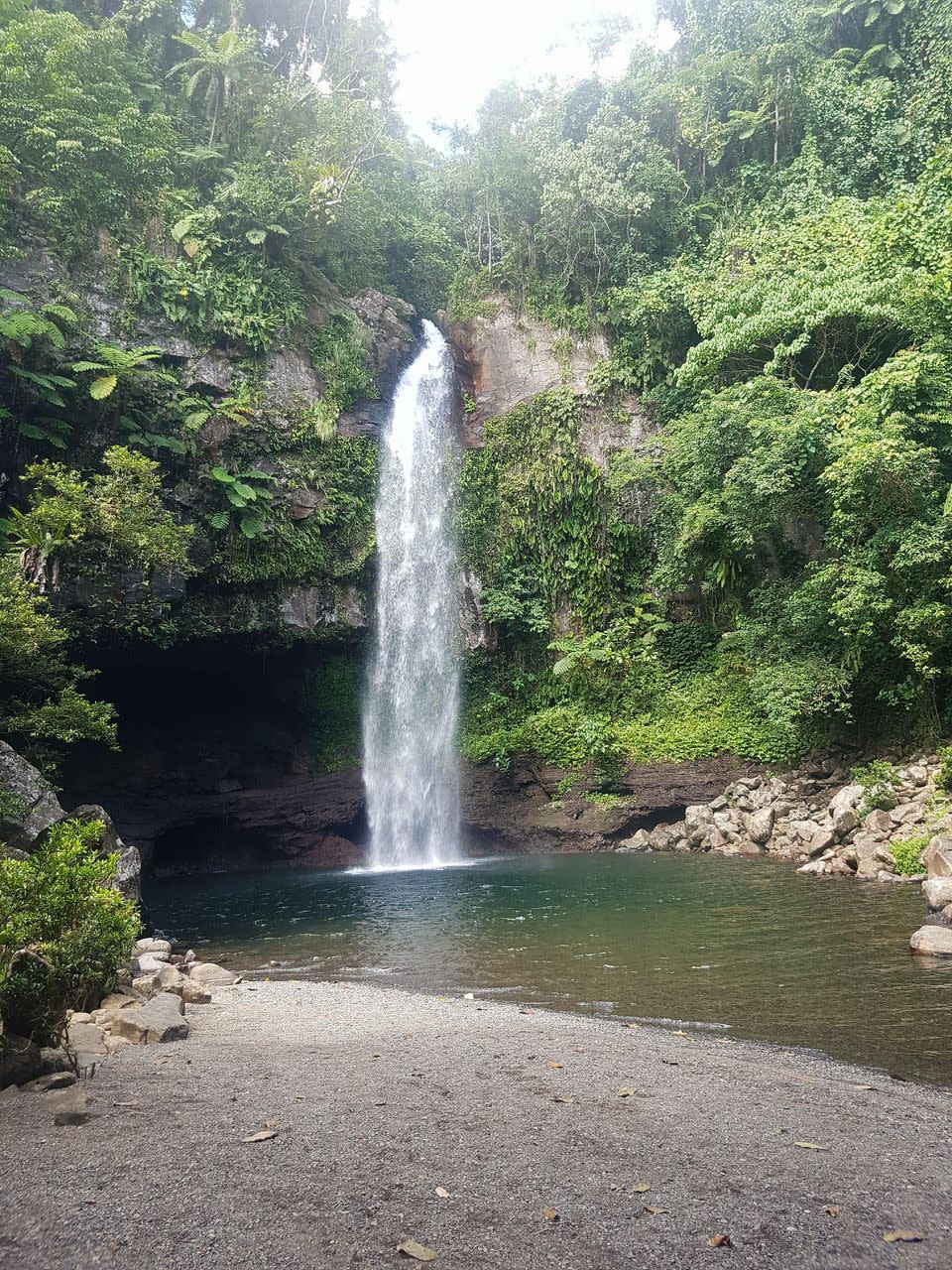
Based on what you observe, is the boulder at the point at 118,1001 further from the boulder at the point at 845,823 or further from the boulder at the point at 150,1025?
the boulder at the point at 845,823

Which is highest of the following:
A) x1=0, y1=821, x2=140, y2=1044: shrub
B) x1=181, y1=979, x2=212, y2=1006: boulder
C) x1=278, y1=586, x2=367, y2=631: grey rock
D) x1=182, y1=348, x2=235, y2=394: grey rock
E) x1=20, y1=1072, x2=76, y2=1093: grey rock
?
x1=182, y1=348, x2=235, y2=394: grey rock

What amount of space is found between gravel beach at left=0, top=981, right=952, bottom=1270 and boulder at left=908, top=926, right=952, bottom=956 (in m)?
3.27

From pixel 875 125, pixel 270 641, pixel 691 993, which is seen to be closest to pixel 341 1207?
pixel 691 993

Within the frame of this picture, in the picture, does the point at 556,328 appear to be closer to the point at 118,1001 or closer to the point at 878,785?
the point at 878,785

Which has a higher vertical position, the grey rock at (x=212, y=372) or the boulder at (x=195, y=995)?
the grey rock at (x=212, y=372)

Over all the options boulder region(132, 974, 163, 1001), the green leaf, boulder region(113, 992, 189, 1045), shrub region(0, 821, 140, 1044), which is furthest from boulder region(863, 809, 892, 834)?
the green leaf

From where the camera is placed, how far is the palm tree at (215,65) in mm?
22469

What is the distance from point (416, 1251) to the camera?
273cm

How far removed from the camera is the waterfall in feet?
73.2

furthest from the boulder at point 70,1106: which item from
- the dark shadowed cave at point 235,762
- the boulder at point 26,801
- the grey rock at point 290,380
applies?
the grey rock at point 290,380

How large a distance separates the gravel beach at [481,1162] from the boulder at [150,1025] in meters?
0.24

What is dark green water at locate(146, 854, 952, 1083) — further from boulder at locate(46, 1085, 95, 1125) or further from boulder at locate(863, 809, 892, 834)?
boulder at locate(46, 1085, 95, 1125)

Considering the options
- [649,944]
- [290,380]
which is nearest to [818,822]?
[649,944]

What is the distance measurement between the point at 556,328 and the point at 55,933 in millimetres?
25407
